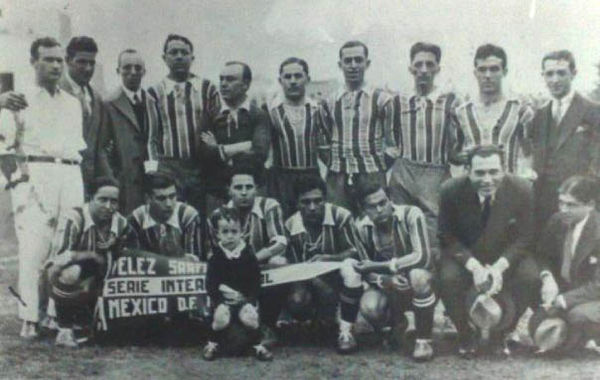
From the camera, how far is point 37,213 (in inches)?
164

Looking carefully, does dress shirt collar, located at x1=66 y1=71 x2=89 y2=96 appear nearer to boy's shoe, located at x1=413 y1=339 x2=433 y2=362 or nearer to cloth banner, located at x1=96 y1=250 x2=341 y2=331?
cloth banner, located at x1=96 y1=250 x2=341 y2=331

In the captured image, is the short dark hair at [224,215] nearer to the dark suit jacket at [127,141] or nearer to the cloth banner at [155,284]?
the cloth banner at [155,284]

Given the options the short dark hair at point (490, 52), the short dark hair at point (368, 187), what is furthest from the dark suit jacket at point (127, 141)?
the short dark hair at point (490, 52)

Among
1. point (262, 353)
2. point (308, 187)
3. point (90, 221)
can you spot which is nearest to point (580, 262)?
point (308, 187)

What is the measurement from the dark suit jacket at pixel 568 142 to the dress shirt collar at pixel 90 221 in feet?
8.94

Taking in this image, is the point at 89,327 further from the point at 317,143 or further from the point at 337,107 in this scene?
the point at 337,107

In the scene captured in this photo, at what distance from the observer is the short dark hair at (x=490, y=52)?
4.08 m

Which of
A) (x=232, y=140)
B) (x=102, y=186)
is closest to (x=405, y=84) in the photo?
(x=232, y=140)

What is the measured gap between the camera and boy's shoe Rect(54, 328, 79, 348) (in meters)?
4.10

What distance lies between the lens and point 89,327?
4121 mm

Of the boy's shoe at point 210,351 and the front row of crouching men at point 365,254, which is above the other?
the front row of crouching men at point 365,254

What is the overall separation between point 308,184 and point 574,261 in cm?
180

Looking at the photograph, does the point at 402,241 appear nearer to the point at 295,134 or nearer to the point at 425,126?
the point at 425,126

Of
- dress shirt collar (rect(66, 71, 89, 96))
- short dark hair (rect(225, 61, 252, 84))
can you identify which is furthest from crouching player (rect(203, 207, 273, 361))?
dress shirt collar (rect(66, 71, 89, 96))
